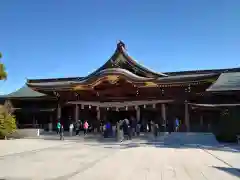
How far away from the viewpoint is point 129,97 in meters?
26.6

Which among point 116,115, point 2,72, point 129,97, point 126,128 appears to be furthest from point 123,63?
point 2,72

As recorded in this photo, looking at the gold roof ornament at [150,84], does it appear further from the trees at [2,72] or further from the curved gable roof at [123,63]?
the trees at [2,72]

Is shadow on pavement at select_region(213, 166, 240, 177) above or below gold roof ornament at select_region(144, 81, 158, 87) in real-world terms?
below

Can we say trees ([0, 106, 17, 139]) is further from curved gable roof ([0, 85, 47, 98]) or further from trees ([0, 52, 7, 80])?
curved gable roof ([0, 85, 47, 98])

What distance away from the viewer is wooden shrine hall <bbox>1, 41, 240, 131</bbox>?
2412 cm

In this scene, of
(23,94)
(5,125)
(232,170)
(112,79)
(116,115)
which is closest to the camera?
(232,170)

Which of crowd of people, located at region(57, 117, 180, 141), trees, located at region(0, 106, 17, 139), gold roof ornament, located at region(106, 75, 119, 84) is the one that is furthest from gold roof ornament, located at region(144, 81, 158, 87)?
trees, located at region(0, 106, 17, 139)

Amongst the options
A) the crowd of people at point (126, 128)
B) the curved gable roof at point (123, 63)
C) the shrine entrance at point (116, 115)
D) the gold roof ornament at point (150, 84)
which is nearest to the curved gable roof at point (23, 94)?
the curved gable roof at point (123, 63)

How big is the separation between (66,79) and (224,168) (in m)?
28.2

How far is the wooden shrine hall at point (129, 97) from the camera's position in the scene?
24.1m

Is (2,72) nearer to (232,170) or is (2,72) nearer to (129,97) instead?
(232,170)

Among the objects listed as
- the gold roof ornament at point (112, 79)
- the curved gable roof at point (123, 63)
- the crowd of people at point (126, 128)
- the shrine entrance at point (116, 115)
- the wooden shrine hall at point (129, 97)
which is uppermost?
the curved gable roof at point (123, 63)

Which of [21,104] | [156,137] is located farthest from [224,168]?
[21,104]

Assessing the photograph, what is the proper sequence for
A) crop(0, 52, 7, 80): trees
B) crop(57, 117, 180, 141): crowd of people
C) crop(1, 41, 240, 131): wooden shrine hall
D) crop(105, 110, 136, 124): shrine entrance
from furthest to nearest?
crop(105, 110, 136, 124): shrine entrance → crop(1, 41, 240, 131): wooden shrine hall → crop(57, 117, 180, 141): crowd of people → crop(0, 52, 7, 80): trees
